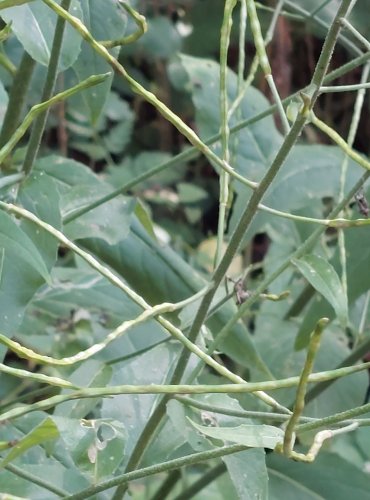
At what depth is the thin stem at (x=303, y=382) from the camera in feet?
0.69

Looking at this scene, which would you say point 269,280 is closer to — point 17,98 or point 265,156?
point 17,98

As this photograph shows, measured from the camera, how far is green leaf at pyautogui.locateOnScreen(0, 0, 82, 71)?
40cm

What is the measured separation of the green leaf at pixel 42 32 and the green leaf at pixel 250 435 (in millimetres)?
215

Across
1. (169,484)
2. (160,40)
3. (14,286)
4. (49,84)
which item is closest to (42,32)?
(49,84)

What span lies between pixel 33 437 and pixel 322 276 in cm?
16

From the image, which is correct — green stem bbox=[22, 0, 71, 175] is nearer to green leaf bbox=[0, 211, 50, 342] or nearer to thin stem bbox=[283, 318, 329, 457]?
green leaf bbox=[0, 211, 50, 342]

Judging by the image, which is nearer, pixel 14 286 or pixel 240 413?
pixel 240 413

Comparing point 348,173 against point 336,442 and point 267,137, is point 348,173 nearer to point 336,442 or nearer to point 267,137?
point 267,137

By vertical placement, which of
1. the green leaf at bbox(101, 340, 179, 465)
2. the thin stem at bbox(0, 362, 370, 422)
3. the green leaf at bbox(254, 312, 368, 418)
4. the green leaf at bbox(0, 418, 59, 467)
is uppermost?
the thin stem at bbox(0, 362, 370, 422)

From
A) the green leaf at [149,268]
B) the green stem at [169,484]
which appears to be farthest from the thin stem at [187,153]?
the green stem at [169,484]

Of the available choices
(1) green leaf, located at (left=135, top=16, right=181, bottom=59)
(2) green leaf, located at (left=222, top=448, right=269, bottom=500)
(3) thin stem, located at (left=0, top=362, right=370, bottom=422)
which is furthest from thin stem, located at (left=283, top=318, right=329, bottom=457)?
(1) green leaf, located at (left=135, top=16, right=181, bottom=59)

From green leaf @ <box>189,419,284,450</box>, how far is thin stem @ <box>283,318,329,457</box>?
0.07 feet

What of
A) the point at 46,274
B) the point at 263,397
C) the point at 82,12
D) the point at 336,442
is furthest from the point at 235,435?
the point at 336,442

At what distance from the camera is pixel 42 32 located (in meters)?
0.41
